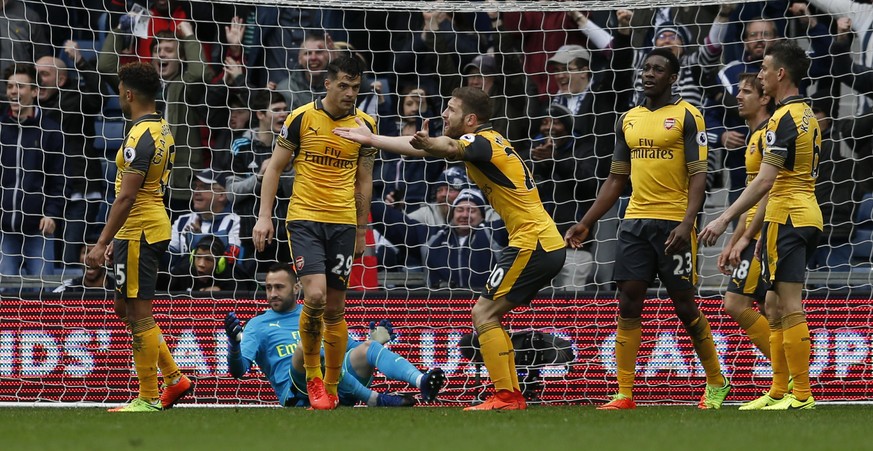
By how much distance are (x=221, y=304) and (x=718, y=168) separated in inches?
184

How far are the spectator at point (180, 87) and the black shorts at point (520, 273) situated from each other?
435 centimetres

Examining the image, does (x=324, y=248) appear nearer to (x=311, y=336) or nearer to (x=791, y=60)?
(x=311, y=336)

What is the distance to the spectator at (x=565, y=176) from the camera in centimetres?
1105

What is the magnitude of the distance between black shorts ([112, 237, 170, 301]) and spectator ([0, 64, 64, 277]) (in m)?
3.08

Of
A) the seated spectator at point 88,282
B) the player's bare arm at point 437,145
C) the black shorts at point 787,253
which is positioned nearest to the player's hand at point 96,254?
the player's bare arm at point 437,145

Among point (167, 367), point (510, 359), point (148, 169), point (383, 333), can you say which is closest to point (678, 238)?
point (510, 359)

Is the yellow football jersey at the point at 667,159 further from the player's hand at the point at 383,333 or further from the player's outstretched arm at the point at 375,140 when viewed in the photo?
the player's hand at the point at 383,333

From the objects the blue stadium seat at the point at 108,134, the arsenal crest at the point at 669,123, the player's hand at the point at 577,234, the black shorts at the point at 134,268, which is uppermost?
the arsenal crest at the point at 669,123

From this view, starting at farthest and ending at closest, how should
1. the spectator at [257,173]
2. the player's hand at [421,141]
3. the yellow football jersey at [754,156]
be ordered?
the spectator at [257,173]
the yellow football jersey at [754,156]
the player's hand at [421,141]

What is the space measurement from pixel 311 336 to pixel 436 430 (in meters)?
2.06

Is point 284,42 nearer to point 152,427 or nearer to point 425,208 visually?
point 425,208

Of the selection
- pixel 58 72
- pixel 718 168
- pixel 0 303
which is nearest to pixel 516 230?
pixel 718 168

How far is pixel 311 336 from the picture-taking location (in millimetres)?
8008

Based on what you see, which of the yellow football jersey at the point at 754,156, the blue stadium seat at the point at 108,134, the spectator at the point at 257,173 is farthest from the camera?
the blue stadium seat at the point at 108,134
